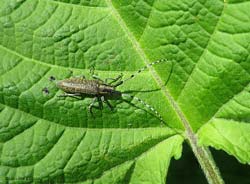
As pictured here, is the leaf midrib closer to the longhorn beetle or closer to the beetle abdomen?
the longhorn beetle

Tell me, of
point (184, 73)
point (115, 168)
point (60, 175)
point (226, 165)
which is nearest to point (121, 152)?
point (115, 168)

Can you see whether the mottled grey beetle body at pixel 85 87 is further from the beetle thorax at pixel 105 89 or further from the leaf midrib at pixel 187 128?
the leaf midrib at pixel 187 128

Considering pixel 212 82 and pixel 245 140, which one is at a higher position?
pixel 212 82

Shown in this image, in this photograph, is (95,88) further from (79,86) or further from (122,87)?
(122,87)

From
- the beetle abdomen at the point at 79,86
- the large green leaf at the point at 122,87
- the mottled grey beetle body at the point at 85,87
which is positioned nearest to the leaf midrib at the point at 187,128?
the large green leaf at the point at 122,87

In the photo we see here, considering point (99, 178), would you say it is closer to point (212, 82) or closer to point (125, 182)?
point (125, 182)

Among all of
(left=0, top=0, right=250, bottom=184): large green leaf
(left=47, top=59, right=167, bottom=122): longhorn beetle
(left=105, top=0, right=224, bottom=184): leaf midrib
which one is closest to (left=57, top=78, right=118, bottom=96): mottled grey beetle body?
(left=47, top=59, right=167, bottom=122): longhorn beetle

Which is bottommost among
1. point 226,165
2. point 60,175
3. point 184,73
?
point 226,165
